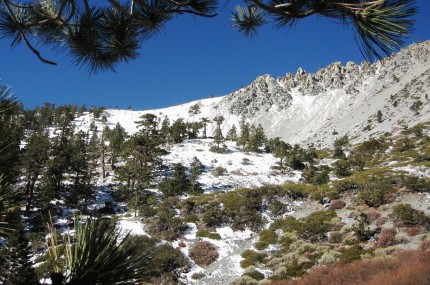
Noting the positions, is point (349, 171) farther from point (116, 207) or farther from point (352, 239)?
point (116, 207)

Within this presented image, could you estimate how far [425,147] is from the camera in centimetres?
4319

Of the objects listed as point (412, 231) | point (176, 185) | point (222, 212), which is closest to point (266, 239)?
point (222, 212)

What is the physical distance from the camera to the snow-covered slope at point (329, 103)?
271ft

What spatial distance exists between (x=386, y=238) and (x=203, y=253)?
10.7 m

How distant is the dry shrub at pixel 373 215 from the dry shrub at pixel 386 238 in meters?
2.90

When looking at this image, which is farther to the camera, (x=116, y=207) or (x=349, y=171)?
(x=349, y=171)

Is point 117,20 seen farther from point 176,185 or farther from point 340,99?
point 340,99

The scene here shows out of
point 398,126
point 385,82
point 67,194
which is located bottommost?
point 67,194

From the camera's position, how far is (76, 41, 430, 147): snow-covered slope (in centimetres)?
8269

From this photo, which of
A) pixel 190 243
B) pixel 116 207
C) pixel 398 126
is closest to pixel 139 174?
pixel 116 207

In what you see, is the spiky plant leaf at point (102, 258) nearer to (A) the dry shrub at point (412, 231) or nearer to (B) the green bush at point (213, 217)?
(A) the dry shrub at point (412, 231)

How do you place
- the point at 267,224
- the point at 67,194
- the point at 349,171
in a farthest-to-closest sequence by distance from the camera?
the point at 349,171, the point at 67,194, the point at 267,224

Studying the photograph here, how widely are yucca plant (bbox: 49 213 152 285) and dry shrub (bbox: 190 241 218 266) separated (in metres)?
19.6

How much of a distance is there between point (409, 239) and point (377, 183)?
403 inches
